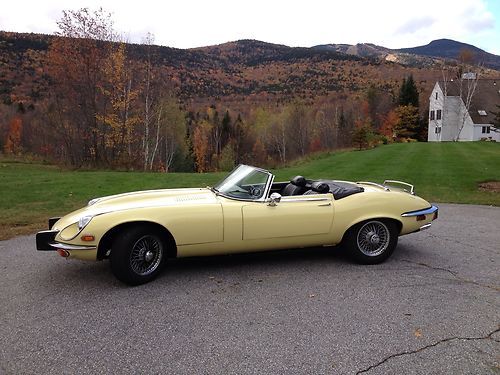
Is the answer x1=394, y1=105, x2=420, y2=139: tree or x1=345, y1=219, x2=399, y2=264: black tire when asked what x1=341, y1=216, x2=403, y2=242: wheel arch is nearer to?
x1=345, y1=219, x2=399, y2=264: black tire

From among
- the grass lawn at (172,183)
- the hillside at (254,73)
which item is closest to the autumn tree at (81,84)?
the grass lawn at (172,183)

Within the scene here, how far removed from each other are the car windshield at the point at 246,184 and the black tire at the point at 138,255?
3.66 feet

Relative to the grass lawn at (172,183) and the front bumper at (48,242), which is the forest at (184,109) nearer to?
the grass lawn at (172,183)

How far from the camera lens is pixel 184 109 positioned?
64.8 metres

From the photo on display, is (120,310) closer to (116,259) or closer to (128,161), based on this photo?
(116,259)

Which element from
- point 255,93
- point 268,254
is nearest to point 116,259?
point 268,254

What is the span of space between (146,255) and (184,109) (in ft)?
205

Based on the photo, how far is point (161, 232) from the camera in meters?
4.58

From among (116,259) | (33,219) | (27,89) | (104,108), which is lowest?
(33,219)

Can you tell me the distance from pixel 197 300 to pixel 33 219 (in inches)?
244

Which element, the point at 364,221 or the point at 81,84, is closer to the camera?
the point at 364,221

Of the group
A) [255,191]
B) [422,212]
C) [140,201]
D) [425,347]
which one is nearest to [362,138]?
[422,212]

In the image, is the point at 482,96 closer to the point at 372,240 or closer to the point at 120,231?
the point at 372,240

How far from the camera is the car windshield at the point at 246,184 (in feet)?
16.6
